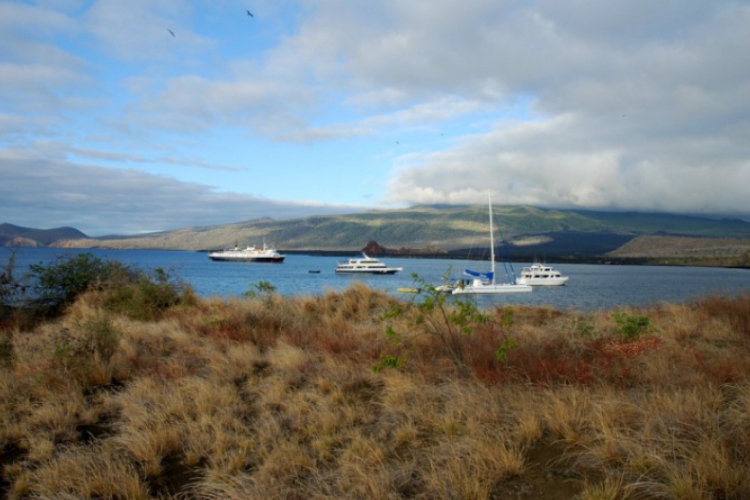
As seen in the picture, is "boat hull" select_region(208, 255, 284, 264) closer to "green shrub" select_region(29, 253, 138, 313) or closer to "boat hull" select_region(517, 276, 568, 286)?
"boat hull" select_region(517, 276, 568, 286)

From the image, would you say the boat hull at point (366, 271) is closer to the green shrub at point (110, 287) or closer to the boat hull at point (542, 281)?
the boat hull at point (542, 281)

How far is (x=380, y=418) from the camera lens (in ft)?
21.6

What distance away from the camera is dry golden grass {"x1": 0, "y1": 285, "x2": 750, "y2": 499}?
4.82 metres

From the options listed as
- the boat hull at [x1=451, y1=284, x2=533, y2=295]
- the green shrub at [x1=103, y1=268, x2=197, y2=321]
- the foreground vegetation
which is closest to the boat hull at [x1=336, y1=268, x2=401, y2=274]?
the boat hull at [x1=451, y1=284, x2=533, y2=295]

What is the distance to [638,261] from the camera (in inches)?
6339

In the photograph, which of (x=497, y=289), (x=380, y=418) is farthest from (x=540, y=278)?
(x=380, y=418)

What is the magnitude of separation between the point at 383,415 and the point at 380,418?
0.11 meters

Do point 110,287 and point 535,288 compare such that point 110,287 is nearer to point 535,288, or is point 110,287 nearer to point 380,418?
point 380,418

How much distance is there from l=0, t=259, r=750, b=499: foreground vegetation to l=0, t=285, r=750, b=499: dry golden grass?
23 mm

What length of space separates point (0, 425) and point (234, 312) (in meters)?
7.20

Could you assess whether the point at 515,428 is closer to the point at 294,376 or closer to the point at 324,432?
the point at 324,432

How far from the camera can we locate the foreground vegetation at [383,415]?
15.9 feet

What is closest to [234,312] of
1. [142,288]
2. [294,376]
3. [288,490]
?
[142,288]

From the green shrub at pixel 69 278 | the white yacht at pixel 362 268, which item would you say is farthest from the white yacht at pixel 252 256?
the green shrub at pixel 69 278
